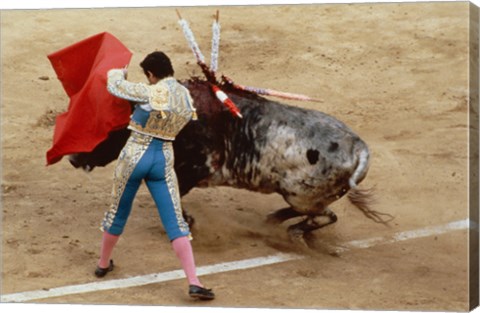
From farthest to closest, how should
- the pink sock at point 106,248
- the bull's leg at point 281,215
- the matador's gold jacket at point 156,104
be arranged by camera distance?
the bull's leg at point 281,215, the pink sock at point 106,248, the matador's gold jacket at point 156,104

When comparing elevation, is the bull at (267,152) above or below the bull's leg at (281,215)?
above

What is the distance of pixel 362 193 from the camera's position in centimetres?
943

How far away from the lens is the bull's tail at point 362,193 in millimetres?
8648

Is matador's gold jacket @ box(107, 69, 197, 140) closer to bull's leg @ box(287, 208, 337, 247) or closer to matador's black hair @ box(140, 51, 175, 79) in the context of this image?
matador's black hair @ box(140, 51, 175, 79)

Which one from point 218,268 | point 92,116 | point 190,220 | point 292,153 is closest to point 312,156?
point 292,153

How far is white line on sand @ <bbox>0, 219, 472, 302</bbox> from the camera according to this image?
839 cm

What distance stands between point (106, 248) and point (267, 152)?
1257mm

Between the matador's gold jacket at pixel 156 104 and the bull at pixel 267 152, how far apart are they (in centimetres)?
78

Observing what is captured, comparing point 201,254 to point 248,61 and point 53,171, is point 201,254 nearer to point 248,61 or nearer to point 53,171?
point 53,171

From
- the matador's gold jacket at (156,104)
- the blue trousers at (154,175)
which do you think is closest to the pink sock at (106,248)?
the blue trousers at (154,175)

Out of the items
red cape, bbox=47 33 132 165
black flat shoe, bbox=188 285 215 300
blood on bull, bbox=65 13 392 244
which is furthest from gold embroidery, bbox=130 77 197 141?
black flat shoe, bbox=188 285 215 300

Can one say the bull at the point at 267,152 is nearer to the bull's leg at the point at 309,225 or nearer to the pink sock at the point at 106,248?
the bull's leg at the point at 309,225

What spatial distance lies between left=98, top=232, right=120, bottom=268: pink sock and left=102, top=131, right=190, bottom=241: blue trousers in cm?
29

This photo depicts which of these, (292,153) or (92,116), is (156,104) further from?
(292,153)
